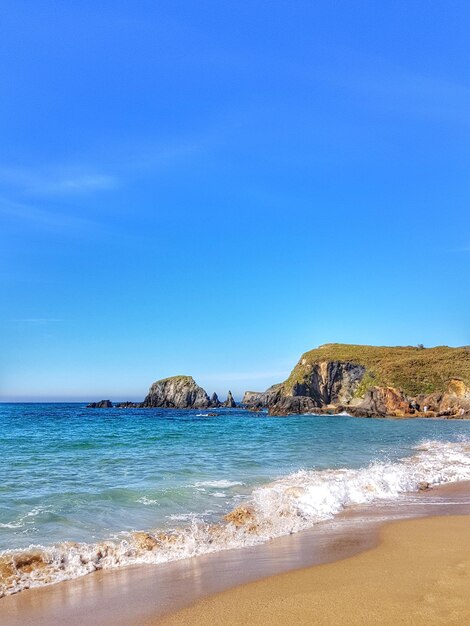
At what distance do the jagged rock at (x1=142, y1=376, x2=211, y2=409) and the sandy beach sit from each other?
355 ft

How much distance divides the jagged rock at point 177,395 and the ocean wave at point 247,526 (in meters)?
101

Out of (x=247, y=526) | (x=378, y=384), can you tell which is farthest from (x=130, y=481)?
(x=378, y=384)

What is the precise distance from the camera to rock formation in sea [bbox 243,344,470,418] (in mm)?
68375

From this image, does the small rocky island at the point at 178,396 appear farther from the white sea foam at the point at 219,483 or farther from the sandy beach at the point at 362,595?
the sandy beach at the point at 362,595

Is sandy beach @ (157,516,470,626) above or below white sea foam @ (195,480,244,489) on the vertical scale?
above

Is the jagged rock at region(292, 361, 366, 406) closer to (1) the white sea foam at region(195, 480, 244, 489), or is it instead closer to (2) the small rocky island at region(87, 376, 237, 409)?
(2) the small rocky island at region(87, 376, 237, 409)

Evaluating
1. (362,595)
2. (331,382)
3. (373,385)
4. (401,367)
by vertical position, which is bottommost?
(362,595)

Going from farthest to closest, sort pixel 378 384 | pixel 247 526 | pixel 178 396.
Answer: pixel 178 396
pixel 378 384
pixel 247 526

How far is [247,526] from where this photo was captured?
8633 millimetres

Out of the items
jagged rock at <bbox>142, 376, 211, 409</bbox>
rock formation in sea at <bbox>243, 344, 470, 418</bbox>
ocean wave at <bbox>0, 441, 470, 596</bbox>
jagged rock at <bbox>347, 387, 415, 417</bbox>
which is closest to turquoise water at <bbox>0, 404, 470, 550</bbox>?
Answer: ocean wave at <bbox>0, 441, 470, 596</bbox>

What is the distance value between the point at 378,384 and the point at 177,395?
51.9 meters

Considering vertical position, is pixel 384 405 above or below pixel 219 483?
below

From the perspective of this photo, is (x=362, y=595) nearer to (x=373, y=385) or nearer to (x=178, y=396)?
(x=373, y=385)

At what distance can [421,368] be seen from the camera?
275 ft
